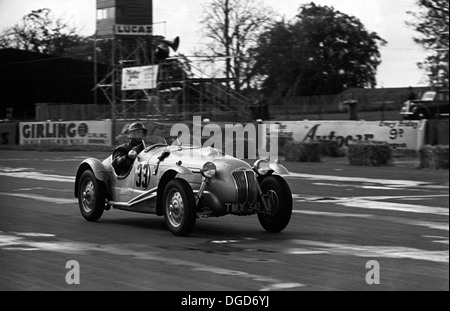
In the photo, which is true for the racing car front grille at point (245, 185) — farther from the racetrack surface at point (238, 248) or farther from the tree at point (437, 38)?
the tree at point (437, 38)

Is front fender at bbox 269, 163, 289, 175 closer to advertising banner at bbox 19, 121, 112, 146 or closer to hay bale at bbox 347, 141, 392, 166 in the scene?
hay bale at bbox 347, 141, 392, 166

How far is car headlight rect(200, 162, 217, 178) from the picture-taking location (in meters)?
9.05

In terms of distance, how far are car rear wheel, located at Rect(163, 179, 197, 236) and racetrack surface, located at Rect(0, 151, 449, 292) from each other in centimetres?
16

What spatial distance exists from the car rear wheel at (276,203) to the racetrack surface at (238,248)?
20 cm

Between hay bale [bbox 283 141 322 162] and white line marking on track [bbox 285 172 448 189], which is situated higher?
hay bale [bbox 283 141 322 162]

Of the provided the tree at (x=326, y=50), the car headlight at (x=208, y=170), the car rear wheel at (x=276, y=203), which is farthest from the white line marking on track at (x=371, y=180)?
the tree at (x=326, y=50)

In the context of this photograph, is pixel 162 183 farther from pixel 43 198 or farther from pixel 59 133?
pixel 59 133

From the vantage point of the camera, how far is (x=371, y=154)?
78.1 feet

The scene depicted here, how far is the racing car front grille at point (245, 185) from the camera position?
915 cm

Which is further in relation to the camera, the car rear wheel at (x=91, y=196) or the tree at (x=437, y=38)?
the car rear wheel at (x=91, y=196)

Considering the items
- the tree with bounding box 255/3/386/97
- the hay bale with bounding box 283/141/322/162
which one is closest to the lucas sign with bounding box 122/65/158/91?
the hay bale with bounding box 283/141/322/162

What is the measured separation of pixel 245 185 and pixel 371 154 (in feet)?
49.7

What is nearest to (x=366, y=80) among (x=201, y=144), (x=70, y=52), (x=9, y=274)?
(x=9, y=274)

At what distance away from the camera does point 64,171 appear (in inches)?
905
